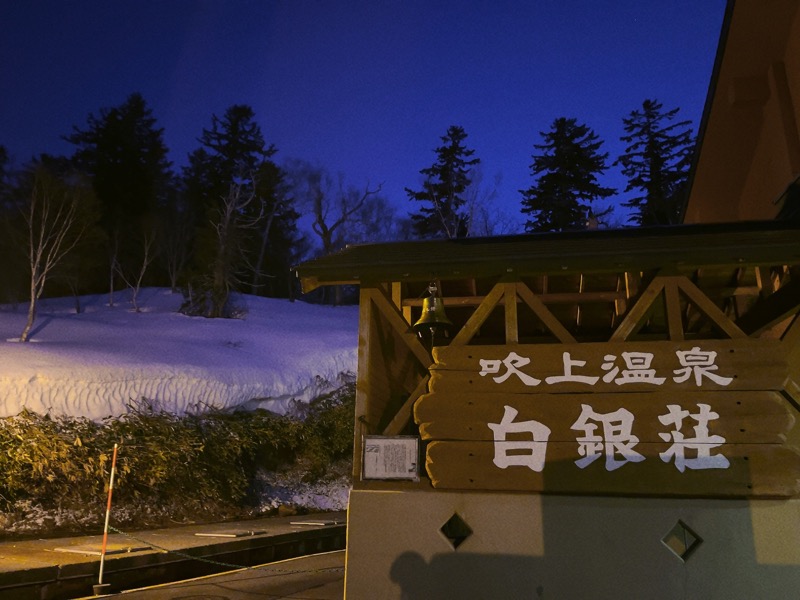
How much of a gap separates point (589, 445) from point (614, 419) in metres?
→ 0.34

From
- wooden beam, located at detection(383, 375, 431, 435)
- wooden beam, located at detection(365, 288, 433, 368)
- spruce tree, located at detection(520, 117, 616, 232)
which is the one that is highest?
spruce tree, located at detection(520, 117, 616, 232)

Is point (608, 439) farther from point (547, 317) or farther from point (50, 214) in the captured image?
point (50, 214)

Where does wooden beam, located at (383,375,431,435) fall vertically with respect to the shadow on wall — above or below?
above

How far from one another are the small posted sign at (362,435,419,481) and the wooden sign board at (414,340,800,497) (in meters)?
0.19

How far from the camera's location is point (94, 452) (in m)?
10.9

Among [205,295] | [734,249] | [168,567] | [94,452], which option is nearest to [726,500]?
[734,249]

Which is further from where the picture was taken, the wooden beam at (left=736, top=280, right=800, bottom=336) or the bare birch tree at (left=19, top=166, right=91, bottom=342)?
the bare birch tree at (left=19, top=166, right=91, bottom=342)

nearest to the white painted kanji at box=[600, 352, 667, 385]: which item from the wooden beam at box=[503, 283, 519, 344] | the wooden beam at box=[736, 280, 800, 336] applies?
the wooden beam at box=[503, 283, 519, 344]

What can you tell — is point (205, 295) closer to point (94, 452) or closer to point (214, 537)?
point (94, 452)

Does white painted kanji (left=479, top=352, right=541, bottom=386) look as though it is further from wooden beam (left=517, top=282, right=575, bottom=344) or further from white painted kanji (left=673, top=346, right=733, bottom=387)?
white painted kanji (left=673, top=346, right=733, bottom=387)

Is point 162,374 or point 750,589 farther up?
point 162,374

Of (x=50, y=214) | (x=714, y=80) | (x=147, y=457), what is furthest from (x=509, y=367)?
(x=50, y=214)

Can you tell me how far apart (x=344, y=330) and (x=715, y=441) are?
23130 millimetres

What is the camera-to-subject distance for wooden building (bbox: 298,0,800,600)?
16.8ft
